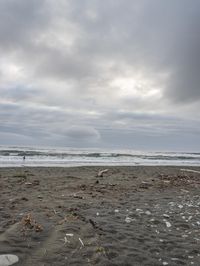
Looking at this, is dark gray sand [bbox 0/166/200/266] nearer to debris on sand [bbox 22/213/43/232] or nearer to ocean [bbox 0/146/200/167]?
debris on sand [bbox 22/213/43/232]

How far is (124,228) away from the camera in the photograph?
7672 mm

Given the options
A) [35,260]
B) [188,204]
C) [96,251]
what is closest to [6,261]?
[35,260]

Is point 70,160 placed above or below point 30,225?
above

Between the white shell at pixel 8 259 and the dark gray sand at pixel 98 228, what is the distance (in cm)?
10

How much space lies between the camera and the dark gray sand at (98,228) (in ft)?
19.5

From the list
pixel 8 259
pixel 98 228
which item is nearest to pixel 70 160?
pixel 98 228

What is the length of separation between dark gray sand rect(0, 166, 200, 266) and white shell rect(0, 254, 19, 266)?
0.32ft

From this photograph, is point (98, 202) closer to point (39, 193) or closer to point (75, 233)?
point (39, 193)

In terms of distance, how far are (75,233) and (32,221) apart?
1063 millimetres

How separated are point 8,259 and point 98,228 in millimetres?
2402

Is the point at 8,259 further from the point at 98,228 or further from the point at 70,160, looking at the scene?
the point at 70,160

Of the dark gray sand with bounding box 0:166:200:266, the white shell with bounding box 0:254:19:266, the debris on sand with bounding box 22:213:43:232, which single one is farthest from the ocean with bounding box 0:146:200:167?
the white shell with bounding box 0:254:19:266

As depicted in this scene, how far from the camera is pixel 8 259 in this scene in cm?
553

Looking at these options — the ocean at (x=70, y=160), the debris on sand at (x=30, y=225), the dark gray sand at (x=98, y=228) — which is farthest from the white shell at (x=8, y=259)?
the ocean at (x=70, y=160)
